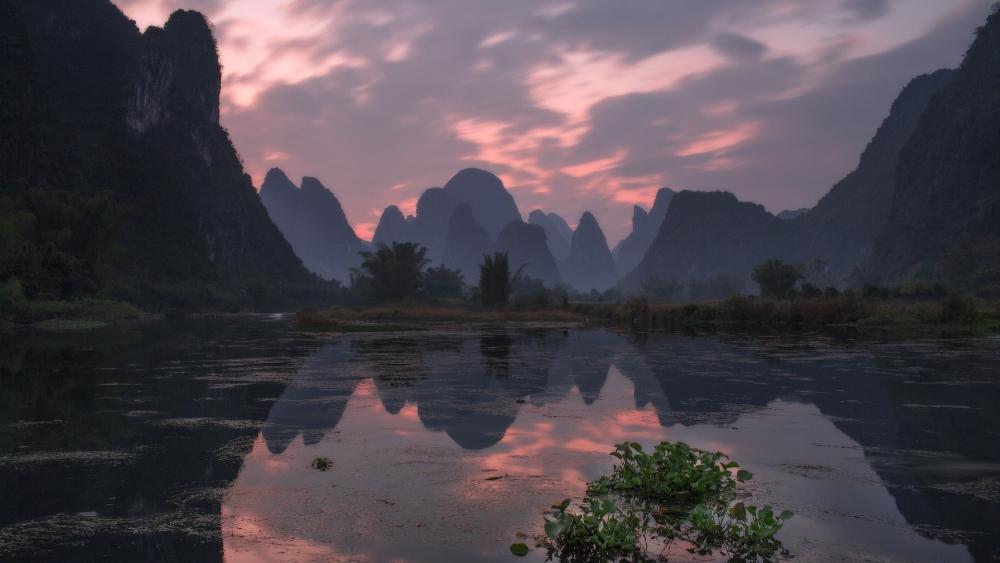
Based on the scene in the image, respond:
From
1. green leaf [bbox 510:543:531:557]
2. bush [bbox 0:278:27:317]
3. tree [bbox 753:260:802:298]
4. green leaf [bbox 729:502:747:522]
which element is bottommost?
green leaf [bbox 510:543:531:557]

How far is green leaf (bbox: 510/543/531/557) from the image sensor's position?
5973mm

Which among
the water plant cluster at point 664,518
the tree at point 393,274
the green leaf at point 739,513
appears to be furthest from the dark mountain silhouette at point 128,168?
the green leaf at point 739,513

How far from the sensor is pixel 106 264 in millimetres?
91812

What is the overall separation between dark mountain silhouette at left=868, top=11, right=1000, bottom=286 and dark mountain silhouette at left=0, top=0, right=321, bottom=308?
105 meters

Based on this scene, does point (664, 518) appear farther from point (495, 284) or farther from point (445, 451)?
point (495, 284)

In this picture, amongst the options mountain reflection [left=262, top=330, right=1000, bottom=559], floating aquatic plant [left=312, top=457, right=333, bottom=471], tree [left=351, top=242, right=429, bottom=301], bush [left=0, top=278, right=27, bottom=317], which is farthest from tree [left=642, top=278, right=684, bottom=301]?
floating aquatic plant [left=312, top=457, right=333, bottom=471]

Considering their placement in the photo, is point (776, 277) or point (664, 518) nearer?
point (664, 518)

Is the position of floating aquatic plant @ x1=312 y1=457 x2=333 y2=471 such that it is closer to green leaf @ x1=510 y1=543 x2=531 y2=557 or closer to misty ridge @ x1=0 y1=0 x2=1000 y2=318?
Result: green leaf @ x1=510 y1=543 x2=531 y2=557

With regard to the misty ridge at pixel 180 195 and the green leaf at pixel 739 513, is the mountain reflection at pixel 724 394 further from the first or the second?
the misty ridge at pixel 180 195

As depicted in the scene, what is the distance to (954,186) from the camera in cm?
11388

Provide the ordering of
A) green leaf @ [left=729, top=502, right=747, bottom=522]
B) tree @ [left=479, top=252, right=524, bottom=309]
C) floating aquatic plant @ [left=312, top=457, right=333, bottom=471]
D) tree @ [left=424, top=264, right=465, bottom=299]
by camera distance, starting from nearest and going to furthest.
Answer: green leaf @ [left=729, top=502, right=747, bottom=522]
floating aquatic plant @ [left=312, top=457, right=333, bottom=471]
tree @ [left=479, top=252, right=524, bottom=309]
tree @ [left=424, top=264, right=465, bottom=299]

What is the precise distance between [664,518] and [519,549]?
1.76 metres

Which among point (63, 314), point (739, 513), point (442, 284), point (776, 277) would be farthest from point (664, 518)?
point (442, 284)

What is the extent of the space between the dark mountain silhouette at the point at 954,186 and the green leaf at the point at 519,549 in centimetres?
9153
